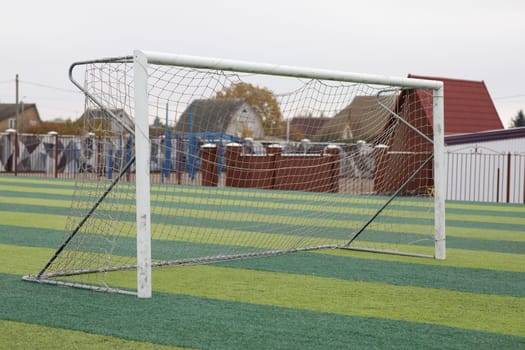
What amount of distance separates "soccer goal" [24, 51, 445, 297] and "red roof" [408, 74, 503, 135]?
28.0 feet

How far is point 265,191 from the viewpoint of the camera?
18.9 metres

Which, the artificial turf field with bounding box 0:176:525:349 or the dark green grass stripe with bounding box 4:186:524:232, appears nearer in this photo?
the artificial turf field with bounding box 0:176:525:349

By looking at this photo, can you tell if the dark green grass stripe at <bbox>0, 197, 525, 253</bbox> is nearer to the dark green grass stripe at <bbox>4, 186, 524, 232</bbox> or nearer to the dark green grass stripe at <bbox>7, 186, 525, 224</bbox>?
the dark green grass stripe at <bbox>4, 186, 524, 232</bbox>

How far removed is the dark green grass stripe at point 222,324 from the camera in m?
4.82

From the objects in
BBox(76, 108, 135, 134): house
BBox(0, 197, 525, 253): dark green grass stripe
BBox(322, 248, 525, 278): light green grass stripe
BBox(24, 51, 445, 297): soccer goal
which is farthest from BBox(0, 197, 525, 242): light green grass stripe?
BBox(76, 108, 135, 134): house

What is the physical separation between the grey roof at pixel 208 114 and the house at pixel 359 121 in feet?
4.64

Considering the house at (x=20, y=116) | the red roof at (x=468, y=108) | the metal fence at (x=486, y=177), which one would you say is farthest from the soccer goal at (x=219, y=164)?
the house at (x=20, y=116)

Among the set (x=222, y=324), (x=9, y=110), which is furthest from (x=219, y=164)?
(x=9, y=110)

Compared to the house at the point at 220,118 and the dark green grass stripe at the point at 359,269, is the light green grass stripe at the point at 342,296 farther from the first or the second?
the house at the point at 220,118

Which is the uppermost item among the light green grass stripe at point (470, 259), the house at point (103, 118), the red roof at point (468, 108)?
the red roof at point (468, 108)

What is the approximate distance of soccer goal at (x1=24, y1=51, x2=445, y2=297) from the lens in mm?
6812

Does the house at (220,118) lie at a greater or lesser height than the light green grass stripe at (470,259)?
greater

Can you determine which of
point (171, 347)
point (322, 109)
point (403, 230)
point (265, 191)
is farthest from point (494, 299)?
point (265, 191)

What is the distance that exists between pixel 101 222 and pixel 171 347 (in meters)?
3.43
